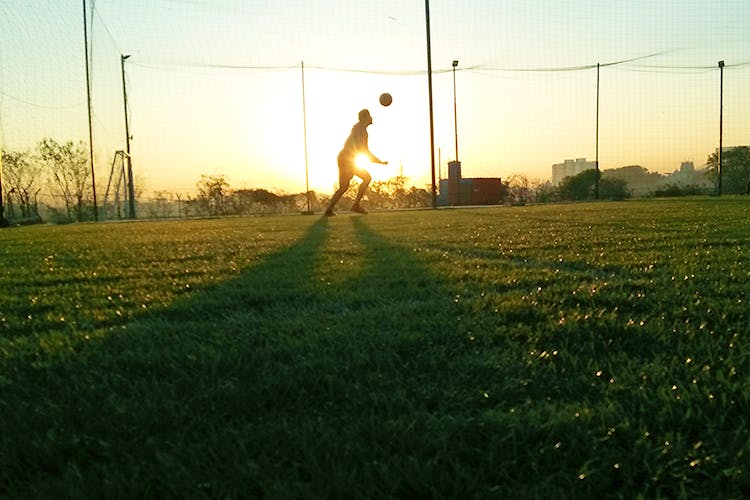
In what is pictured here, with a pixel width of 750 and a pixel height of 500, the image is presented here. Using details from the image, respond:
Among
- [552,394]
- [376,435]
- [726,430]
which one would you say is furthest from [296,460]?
[726,430]

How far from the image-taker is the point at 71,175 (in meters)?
19.6

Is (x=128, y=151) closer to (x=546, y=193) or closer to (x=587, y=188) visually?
(x=546, y=193)

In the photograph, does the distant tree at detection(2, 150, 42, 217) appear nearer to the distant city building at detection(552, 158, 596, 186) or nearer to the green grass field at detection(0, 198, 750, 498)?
the green grass field at detection(0, 198, 750, 498)

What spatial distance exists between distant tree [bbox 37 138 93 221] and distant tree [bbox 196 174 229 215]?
4430 mm

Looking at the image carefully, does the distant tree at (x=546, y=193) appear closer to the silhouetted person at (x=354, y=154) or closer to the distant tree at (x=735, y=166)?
the distant tree at (x=735, y=166)

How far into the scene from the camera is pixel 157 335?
1.80 meters

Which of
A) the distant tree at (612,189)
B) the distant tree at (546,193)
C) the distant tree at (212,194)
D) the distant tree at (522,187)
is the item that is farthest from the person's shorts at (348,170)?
the distant tree at (612,189)

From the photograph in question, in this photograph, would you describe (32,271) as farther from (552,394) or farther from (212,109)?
(212,109)

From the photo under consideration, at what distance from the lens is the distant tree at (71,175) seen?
1900 cm

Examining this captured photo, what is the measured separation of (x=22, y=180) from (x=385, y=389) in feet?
68.0

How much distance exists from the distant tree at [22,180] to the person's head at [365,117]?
1245cm

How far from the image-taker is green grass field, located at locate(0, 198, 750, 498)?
918 millimetres

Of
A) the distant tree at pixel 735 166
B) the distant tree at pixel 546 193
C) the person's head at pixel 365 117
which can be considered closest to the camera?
the person's head at pixel 365 117

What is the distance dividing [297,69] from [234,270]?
1807 cm
